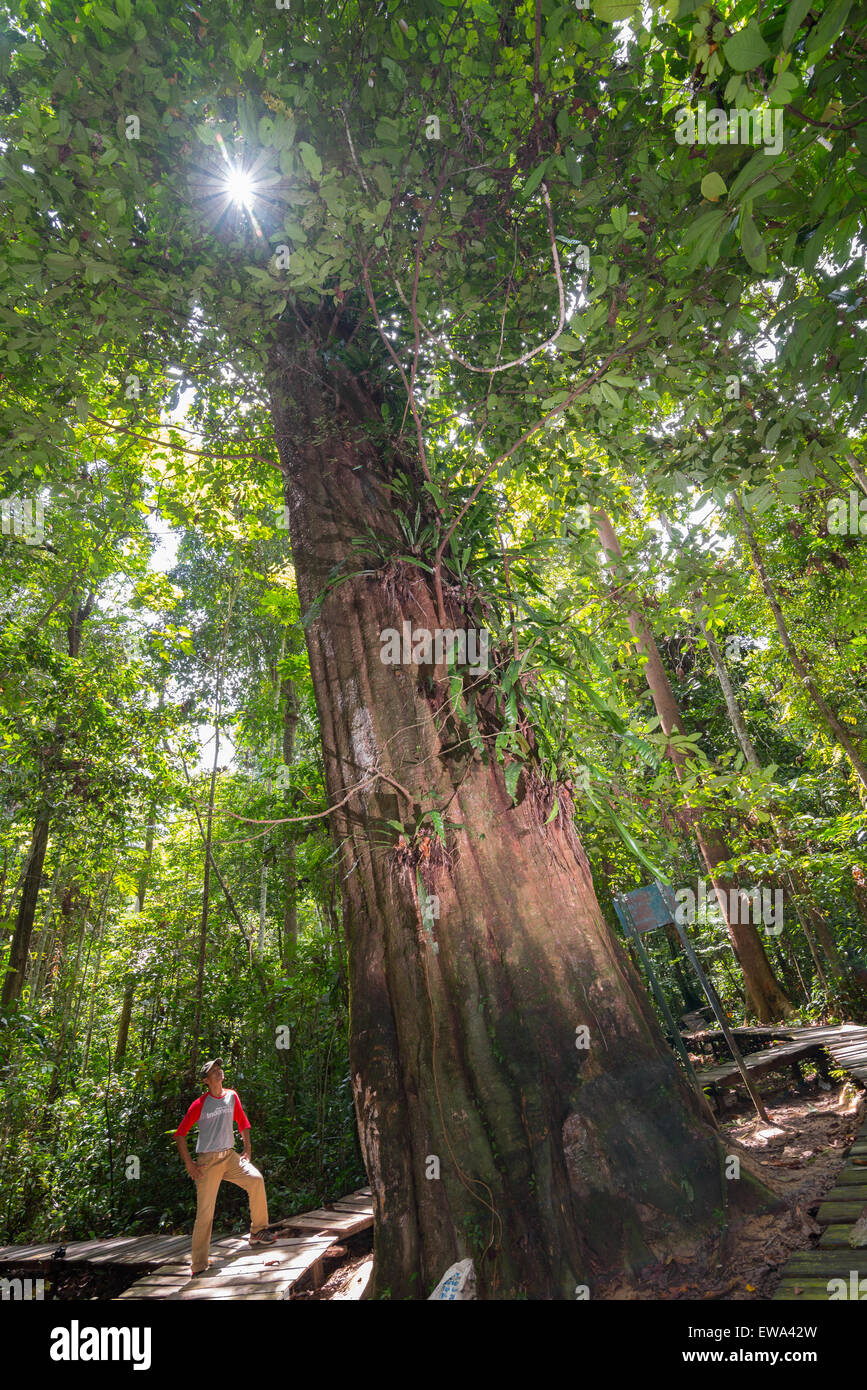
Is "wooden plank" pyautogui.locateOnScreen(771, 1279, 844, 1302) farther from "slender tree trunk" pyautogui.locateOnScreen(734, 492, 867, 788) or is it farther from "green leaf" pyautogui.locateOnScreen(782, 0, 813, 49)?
"slender tree trunk" pyautogui.locateOnScreen(734, 492, 867, 788)

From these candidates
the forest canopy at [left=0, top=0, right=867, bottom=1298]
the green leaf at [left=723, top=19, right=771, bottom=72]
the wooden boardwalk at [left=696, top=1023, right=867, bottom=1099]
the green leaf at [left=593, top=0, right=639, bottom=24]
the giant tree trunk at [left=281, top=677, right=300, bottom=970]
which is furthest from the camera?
the giant tree trunk at [left=281, top=677, right=300, bottom=970]

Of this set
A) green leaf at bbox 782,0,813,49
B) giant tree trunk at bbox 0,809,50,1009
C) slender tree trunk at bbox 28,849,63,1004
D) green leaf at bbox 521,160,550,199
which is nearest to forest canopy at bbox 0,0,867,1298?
green leaf at bbox 782,0,813,49

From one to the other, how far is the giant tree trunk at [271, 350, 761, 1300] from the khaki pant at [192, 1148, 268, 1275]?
103 inches

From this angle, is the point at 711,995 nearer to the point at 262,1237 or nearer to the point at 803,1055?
the point at 262,1237

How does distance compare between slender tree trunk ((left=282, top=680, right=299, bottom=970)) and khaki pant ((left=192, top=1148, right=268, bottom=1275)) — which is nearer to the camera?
khaki pant ((left=192, top=1148, right=268, bottom=1275))

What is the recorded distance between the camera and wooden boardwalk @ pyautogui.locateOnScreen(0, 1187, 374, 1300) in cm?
339

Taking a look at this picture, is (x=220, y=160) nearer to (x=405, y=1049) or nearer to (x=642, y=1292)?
(x=405, y=1049)

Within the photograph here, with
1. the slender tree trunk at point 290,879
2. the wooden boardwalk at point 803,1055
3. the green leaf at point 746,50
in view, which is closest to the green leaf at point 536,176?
the green leaf at point 746,50

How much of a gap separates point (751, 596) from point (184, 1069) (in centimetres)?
855

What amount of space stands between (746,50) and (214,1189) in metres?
5.50

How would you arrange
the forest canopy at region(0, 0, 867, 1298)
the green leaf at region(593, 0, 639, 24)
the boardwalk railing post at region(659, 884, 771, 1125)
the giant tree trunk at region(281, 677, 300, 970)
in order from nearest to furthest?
1. the green leaf at region(593, 0, 639, 24)
2. the forest canopy at region(0, 0, 867, 1298)
3. the boardwalk railing post at region(659, 884, 771, 1125)
4. the giant tree trunk at region(281, 677, 300, 970)

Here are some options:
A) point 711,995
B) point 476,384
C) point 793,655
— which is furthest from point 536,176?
point 793,655

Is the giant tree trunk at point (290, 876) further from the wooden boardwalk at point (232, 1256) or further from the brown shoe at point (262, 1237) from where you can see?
the brown shoe at point (262, 1237)

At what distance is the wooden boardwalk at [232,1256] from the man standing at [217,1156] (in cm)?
22
